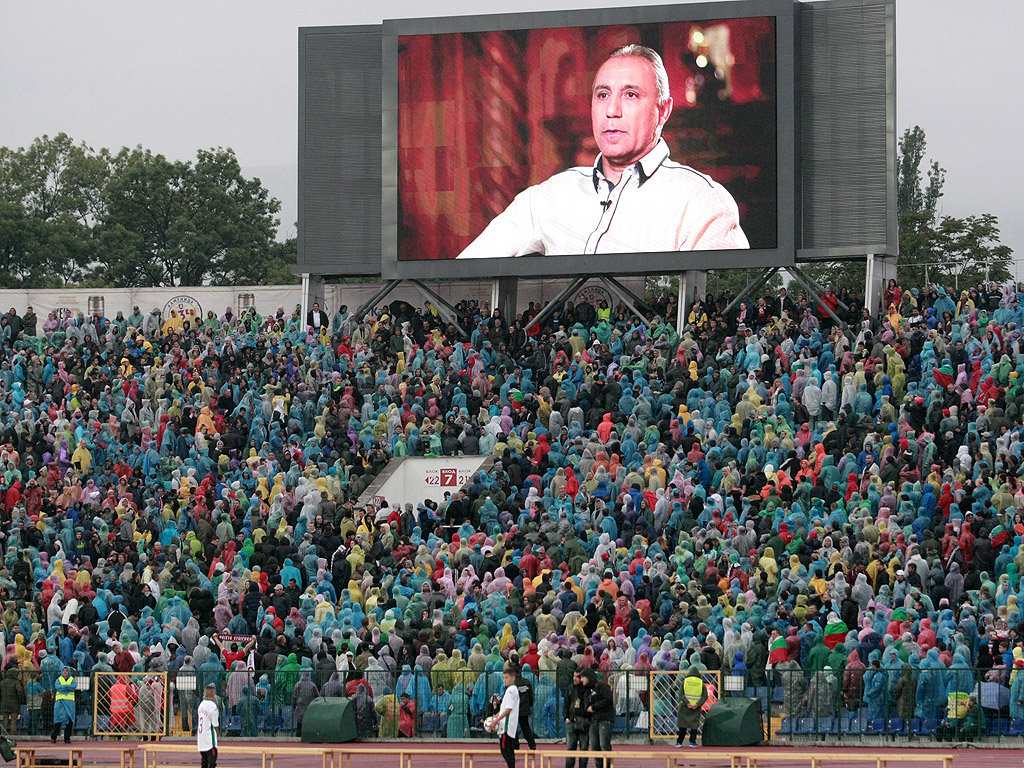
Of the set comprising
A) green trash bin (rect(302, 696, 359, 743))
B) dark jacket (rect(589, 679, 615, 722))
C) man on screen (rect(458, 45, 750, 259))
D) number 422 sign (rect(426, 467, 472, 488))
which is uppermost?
man on screen (rect(458, 45, 750, 259))

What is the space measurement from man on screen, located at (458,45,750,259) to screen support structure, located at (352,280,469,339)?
2705 mm

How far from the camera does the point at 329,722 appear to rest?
27.2 metres

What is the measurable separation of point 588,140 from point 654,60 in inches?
96.2

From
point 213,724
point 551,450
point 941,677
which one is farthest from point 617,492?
point 213,724

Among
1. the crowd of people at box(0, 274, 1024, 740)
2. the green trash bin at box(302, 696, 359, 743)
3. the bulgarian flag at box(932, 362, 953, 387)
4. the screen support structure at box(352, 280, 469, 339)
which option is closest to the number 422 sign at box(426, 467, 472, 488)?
the crowd of people at box(0, 274, 1024, 740)

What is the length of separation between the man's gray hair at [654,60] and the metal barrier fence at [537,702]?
20764 millimetres

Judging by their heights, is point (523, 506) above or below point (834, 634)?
above

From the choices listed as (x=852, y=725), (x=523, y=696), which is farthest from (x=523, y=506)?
(x=523, y=696)

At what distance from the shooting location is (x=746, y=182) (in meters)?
44.9

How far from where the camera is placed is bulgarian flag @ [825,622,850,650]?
28391mm

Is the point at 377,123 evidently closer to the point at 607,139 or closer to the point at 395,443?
the point at 607,139

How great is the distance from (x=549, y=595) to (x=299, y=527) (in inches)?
281

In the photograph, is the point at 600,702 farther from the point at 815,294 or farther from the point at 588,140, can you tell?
the point at 588,140

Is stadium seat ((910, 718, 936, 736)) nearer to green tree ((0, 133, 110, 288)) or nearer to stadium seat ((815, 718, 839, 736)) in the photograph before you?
stadium seat ((815, 718, 839, 736))
